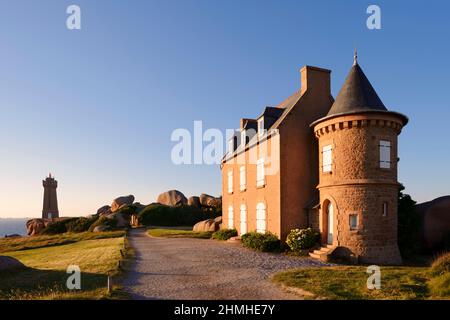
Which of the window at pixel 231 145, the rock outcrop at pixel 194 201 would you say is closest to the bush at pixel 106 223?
the rock outcrop at pixel 194 201

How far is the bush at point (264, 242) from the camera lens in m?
19.9

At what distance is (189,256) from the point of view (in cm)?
1803

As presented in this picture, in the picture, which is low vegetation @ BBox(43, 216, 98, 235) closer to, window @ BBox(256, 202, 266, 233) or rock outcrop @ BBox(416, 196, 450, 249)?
window @ BBox(256, 202, 266, 233)

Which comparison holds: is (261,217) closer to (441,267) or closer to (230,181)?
(230,181)

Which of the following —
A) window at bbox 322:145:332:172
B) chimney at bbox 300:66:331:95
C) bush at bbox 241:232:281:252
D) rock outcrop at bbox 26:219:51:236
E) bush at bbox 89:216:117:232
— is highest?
chimney at bbox 300:66:331:95

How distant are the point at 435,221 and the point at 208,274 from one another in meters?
15.4

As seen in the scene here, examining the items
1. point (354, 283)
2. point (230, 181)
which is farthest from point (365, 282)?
point (230, 181)

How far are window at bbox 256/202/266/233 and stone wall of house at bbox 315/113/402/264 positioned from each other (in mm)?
5943

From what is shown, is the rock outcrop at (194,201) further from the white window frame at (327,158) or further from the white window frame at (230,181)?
the white window frame at (327,158)

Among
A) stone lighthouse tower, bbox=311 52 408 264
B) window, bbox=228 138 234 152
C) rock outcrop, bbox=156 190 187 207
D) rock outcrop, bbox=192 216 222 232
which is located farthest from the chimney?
rock outcrop, bbox=156 190 187 207

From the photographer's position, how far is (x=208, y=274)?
13.1 metres

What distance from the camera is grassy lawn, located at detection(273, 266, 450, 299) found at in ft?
31.2
